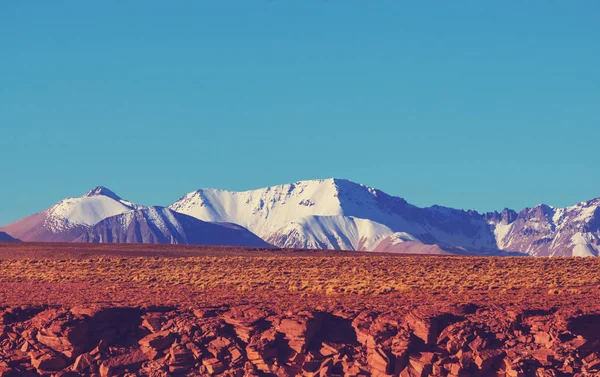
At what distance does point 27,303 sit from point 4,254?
39271 millimetres

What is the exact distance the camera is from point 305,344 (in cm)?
3791

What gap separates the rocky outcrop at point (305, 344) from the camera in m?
36.7

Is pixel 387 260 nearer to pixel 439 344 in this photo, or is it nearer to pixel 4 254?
pixel 4 254

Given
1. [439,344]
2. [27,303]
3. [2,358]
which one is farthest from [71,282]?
[439,344]

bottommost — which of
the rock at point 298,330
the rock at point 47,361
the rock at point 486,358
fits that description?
the rock at point 47,361

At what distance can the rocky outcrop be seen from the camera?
120 ft

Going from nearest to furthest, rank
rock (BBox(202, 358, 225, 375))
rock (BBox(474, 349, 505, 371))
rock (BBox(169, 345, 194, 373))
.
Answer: rock (BBox(474, 349, 505, 371)) < rock (BBox(202, 358, 225, 375)) < rock (BBox(169, 345, 194, 373))

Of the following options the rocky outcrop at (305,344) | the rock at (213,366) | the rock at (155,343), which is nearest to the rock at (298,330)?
the rocky outcrop at (305,344)

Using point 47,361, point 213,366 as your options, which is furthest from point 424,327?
point 47,361

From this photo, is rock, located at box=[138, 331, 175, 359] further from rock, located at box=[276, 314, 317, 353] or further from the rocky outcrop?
rock, located at box=[276, 314, 317, 353]

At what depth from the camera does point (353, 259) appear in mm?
72062

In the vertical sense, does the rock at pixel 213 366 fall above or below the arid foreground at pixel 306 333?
below

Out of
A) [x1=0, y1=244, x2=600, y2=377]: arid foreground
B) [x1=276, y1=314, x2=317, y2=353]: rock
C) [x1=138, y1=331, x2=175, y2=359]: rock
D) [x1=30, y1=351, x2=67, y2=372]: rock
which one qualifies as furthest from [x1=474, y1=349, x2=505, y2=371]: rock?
[x1=30, y1=351, x2=67, y2=372]: rock

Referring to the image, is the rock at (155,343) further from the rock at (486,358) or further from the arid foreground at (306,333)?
the rock at (486,358)
